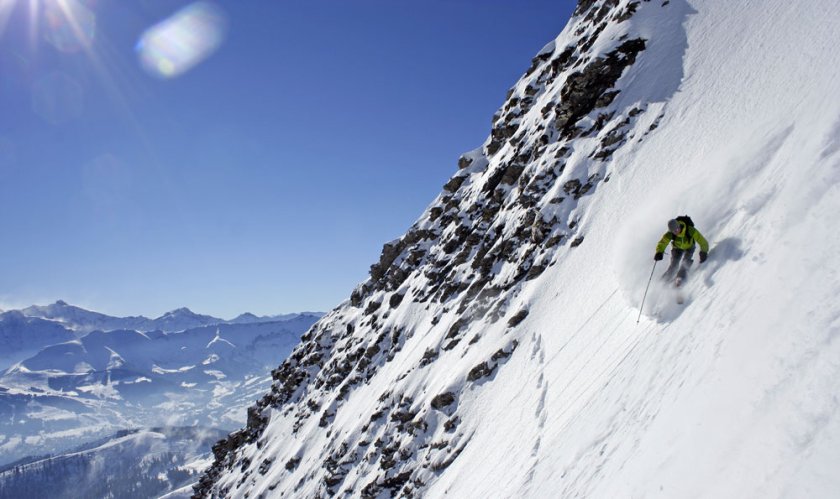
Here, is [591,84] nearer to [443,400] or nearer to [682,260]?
[682,260]

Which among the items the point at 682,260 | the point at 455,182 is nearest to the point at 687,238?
the point at 682,260

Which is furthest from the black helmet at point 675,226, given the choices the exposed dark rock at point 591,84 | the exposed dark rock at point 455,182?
the exposed dark rock at point 455,182

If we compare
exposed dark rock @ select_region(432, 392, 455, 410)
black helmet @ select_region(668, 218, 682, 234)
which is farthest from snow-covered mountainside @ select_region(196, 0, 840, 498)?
black helmet @ select_region(668, 218, 682, 234)

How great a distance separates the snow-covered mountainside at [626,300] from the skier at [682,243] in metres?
0.41

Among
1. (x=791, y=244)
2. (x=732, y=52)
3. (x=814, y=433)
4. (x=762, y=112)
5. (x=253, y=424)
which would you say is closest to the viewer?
(x=814, y=433)

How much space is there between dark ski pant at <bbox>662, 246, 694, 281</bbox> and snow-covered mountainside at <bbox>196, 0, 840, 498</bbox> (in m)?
0.39

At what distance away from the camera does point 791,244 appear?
27.5 feet

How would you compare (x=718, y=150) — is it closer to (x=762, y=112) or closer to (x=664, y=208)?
(x=762, y=112)

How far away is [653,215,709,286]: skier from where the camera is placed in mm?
10828

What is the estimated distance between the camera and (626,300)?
13.8m

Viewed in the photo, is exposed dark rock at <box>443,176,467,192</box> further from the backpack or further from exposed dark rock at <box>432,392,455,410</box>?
the backpack

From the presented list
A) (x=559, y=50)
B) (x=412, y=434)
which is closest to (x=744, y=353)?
(x=412, y=434)

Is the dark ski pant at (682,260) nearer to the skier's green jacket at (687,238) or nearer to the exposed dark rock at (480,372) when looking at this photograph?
the skier's green jacket at (687,238)

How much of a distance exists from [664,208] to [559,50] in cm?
2968
